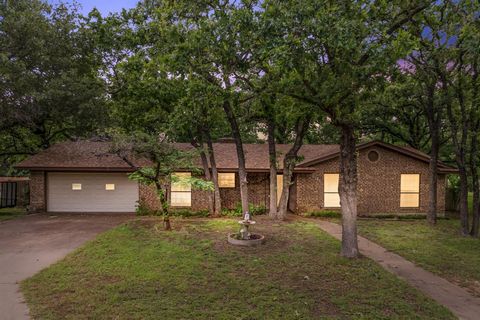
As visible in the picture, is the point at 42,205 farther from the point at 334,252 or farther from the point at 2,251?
the point at 334,252

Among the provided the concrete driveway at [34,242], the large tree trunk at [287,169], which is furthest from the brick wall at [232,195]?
the large tree trunk at [287,169]

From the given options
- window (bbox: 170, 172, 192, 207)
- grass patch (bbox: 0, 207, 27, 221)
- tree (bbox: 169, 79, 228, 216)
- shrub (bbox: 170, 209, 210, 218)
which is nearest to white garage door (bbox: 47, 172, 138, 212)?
grass patch (bbox: 0, 207, 27, 221)

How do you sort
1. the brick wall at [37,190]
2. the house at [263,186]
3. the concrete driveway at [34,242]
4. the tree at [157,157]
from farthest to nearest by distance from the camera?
the house at [263,186] → the brick wall at [37,190] → the tree at [157,157] → the concrete driveway at [34,242]

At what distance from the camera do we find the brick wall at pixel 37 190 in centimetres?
1653

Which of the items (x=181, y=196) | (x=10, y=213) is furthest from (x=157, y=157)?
(x=10, y=213)

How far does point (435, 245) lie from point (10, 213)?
17900 mm

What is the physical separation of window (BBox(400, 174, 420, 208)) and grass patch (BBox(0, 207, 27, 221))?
710 inches

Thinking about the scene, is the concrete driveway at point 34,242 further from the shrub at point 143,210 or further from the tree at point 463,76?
the tree at point 463,76

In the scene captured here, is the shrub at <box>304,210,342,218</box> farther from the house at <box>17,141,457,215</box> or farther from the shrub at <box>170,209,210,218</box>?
the shrub at <box>170,209,210,218</box>

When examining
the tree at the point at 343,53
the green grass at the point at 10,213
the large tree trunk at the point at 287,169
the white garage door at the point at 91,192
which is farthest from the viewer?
the white garage door at the point at 91,192

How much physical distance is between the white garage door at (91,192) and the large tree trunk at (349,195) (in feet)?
36.3

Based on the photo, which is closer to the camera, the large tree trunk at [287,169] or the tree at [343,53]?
the tree at [343,53]

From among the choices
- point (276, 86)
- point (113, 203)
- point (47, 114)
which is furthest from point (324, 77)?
point (47, 114)

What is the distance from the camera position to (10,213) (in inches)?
648
